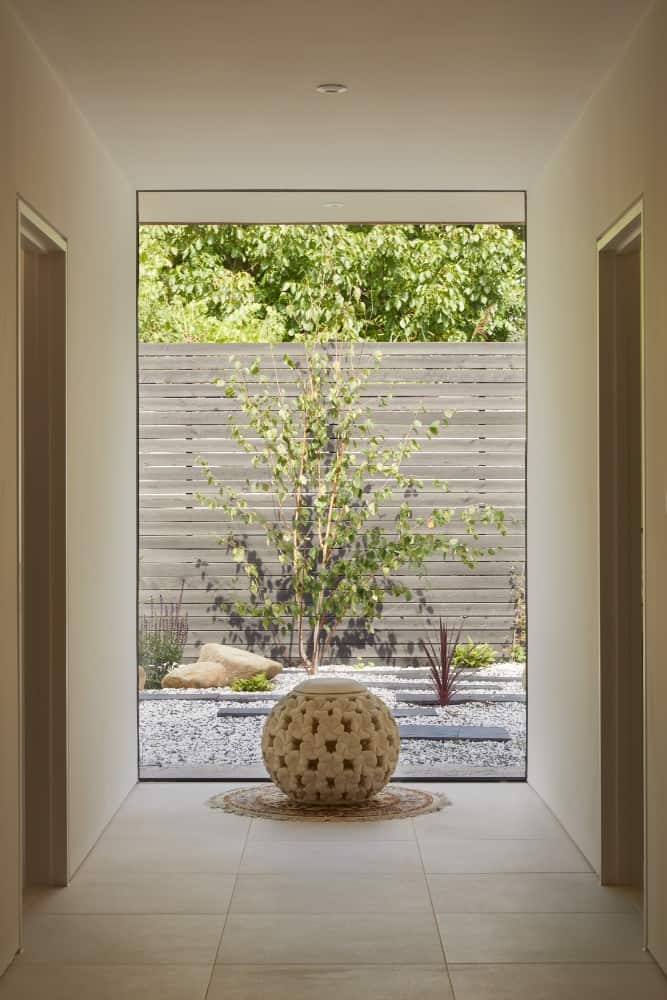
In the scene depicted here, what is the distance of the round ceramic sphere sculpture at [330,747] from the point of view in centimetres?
491

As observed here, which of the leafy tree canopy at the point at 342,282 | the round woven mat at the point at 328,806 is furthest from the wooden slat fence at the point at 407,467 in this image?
the leafy tree canopy at the point at 342,282

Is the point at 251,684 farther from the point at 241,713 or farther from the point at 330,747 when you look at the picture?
the point at 330,747

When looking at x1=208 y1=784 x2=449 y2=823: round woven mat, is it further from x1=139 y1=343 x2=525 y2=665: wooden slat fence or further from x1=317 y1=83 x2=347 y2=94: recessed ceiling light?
x1=317 y1=83 x2=347 y2=94: recessed ceiling light

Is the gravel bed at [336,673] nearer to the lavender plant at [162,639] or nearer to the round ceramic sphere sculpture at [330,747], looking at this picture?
the lavender plant at [162,639]
